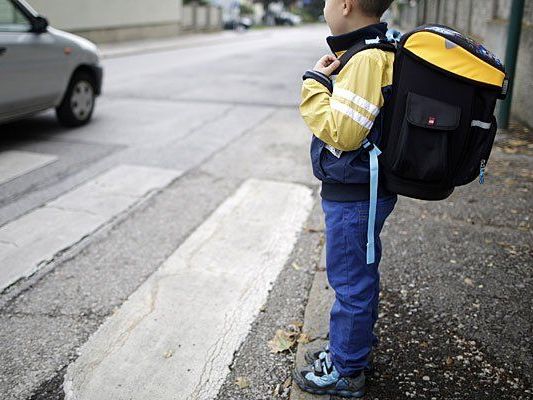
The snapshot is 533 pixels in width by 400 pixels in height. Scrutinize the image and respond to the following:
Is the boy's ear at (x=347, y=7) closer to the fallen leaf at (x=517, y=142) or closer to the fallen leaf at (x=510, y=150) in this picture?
the fallen leaf at (x=510, y=150)

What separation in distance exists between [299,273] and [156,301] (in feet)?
3.26

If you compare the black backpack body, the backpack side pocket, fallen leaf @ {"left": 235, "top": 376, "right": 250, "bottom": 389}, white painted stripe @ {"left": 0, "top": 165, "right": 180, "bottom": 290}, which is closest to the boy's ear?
the black backpack body

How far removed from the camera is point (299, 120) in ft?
27.8

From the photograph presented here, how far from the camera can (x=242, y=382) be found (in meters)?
2.71

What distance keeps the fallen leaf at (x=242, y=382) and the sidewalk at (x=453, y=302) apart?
237 millimetres

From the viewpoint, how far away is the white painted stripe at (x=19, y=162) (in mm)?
5740

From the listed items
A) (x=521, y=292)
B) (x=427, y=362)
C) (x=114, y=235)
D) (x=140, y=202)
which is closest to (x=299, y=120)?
(x=140, y=202)

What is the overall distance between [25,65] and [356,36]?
224 inches

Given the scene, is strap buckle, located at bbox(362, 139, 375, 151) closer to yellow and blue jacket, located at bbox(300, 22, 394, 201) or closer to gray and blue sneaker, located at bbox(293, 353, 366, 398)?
yellow and blue jacket, located at bbox(300, 22, 394, 201)

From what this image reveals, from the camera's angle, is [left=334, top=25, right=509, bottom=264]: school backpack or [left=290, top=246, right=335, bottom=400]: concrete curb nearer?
[left=334, top=25, right=509, bottom=264]: school backpack

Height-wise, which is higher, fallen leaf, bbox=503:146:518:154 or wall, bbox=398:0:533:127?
wall, bbox=398:0:533:127

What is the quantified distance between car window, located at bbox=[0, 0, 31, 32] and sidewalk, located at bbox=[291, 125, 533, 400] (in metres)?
5.03

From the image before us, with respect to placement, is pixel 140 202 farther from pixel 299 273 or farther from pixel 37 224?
pixel 299 273

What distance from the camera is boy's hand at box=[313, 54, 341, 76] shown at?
7.18 feet
